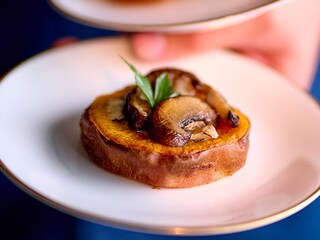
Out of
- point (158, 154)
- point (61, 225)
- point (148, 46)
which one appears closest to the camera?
point (158, 154)

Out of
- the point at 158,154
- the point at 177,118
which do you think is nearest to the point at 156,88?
the point at 177,118

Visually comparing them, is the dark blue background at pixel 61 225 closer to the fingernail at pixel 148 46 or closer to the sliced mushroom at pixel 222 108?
the sliced mushroom at pixel 222 108

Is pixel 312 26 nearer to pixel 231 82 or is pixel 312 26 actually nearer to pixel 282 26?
pixel 282 26

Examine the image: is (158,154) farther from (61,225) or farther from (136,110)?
(61,225)

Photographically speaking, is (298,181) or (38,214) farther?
(38,214)

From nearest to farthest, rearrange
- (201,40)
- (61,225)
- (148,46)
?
(61,225), (148,46), (201,40)

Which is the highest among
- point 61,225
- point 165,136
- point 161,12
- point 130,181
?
point 161,12

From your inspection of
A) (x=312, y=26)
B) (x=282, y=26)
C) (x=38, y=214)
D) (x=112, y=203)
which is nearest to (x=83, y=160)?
(x=112, y=203)
